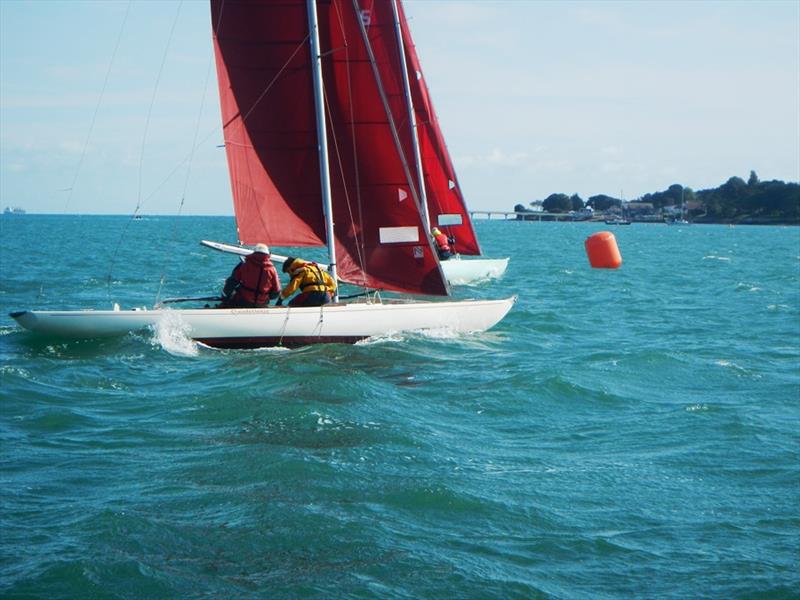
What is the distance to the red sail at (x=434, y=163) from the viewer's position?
93.3 ft

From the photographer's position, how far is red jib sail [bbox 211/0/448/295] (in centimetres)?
1822

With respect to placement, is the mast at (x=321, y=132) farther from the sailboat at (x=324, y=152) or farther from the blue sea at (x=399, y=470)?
the blue sea at (x=399, y=470)

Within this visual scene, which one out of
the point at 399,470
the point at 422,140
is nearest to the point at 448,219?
the point at 422,140

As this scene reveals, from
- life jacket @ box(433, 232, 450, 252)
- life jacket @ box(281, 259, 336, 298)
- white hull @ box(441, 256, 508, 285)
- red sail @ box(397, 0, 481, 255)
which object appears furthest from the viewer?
white hull @ box(441, 256, 508, 285)

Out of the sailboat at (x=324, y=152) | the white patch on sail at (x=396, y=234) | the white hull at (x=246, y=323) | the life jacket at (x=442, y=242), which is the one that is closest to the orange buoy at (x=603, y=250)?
the life jacket at (x=442, y=242)

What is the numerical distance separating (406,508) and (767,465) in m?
4.18

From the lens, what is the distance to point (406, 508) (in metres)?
9.05

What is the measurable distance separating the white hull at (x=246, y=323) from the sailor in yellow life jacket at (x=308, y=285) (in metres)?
0.25

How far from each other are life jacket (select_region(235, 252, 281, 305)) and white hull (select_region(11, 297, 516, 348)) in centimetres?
44

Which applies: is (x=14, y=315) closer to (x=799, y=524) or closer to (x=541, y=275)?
(x=799, y=524)

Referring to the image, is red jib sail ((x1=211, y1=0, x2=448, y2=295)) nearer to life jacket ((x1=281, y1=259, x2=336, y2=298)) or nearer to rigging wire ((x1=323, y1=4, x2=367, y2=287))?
rigging wire ((x1=323, y1=4, x2=367, y2=287))

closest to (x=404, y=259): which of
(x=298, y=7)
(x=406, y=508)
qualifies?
(x=298, y=7)

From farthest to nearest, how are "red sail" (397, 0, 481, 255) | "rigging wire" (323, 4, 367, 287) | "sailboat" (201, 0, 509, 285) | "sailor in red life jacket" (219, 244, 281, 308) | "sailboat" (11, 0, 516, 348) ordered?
"red sail" (397, 0, 481, 255)
"sailboat" (201, 0, 509, 285)
"rigging wire" (323, 4, 367, 287)
"sailboat" (11, 0, 516, 348)
"sailor in red life jacket" (219, 244, 281, 308)

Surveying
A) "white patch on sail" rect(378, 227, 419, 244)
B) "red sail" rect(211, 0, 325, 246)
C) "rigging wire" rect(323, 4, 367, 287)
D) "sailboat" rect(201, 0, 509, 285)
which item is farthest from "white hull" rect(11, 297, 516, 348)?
"sailboat" rect(201, 0, 509, 285)
